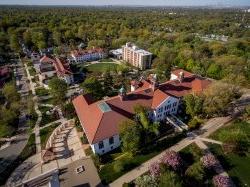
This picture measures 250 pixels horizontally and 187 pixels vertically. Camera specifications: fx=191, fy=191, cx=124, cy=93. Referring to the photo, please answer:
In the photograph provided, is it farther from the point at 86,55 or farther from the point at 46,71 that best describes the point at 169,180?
the point at 86,55

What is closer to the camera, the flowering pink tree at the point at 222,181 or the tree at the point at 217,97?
the flowering pink tree at the point at 222,181

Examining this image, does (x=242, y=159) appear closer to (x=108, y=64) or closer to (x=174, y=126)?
(x=174, y=126)

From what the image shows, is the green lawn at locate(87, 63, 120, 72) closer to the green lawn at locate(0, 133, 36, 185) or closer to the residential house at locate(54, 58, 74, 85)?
the residential house at locate(54, 58, 74, 85)

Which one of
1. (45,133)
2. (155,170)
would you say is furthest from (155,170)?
(45,133)

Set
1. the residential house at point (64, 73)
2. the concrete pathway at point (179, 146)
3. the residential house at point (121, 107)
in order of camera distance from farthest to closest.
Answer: the residential house at point (64, 73)
the residential house at point (121, 107)
the concrete pathway at point (179, 146)

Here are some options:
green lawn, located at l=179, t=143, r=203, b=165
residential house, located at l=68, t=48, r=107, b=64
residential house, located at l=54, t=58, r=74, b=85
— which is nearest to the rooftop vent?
green lawn, located at l=179, t=143, r=203, b=165

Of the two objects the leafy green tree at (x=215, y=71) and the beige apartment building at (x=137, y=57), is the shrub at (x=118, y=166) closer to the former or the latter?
the leafy green tree at (x=215, y=71)

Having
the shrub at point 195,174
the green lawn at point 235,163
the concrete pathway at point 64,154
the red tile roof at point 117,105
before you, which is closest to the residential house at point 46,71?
the red tile roof at point 117,105
